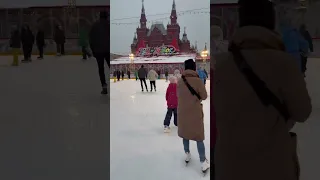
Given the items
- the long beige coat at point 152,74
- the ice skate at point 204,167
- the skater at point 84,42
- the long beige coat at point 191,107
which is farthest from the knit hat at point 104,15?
the long beige coat at point 152,74

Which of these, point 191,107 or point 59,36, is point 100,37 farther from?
point 191,107

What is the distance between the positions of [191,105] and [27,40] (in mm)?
857

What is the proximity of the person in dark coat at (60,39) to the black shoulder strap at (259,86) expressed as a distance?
37.5 inches

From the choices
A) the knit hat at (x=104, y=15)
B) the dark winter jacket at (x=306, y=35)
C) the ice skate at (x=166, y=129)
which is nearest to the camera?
the dark winter jacket at (x=306, y=35)

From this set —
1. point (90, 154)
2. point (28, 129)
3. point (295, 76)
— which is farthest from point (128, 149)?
point (295, 76)

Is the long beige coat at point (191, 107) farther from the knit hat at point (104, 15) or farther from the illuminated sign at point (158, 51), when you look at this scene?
the illuminated sign at point (158, 51)

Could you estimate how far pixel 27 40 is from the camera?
1.31m

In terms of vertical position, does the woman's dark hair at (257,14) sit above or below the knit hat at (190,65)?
above

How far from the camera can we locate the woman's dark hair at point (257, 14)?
2.08 feet

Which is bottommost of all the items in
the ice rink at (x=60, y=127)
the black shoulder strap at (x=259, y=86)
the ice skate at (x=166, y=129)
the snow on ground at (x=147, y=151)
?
the snow on ground at (x=147, y=151)

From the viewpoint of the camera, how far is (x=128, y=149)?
182 cm

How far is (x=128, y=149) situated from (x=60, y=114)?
1.80ft

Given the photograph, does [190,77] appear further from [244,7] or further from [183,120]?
[244,7]

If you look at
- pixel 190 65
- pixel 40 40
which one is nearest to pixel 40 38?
pixel 40 40
